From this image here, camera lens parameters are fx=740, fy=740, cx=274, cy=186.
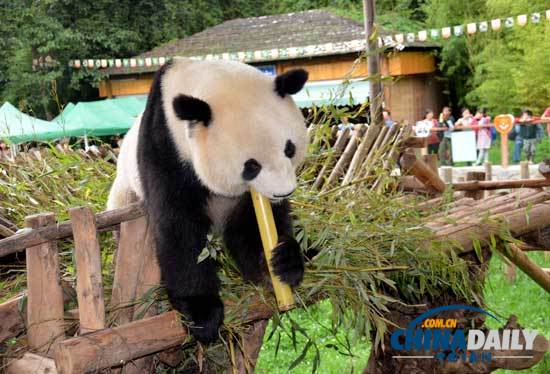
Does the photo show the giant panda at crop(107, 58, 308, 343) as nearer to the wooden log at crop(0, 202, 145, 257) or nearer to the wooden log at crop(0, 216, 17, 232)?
the wooden log at crop(0, 202, 145, 257)

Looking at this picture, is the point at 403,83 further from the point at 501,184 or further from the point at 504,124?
the point at 501,184

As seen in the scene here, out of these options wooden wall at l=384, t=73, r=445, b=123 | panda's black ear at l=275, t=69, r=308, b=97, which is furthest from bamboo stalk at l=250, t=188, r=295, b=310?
wooden wall at l=384, t=73, r=445, b=123

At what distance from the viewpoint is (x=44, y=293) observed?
8.33 feet

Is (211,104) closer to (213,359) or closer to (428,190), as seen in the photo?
(213,359)

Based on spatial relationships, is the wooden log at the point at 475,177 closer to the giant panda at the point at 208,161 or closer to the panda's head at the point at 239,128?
the giant panda at the point at 208,161

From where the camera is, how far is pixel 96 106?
14.0m

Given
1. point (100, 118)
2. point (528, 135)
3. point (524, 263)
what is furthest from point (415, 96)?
point (524, 263)

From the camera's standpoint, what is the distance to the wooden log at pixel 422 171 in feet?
16.9

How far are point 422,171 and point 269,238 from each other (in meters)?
2.73

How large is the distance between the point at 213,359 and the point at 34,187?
A: 1.49m

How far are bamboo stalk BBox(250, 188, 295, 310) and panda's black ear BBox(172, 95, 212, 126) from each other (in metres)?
0.39

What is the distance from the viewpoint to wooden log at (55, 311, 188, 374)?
2223mm

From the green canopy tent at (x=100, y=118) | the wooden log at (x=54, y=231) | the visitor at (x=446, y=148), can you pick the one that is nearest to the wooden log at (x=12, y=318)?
the wooden log at (x=54, y=231)

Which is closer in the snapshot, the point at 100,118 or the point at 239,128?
the point at 239,128
